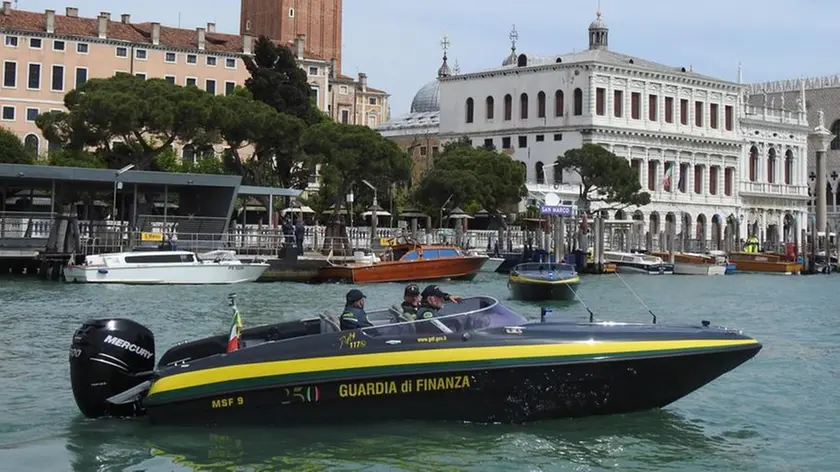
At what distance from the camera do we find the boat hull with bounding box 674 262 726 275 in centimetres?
5384

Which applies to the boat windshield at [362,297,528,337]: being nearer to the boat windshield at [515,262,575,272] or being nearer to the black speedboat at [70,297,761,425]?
the black speedboat at [70,297,761,425]

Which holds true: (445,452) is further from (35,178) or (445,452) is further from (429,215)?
(429,215)

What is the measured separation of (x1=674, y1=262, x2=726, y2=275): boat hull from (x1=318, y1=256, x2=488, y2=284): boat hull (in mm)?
17222

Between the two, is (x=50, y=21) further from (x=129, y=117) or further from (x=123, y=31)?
(x=129, y=117)

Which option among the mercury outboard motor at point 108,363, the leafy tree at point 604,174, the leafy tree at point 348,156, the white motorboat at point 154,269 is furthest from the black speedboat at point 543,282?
the leafy tree at point 604,174

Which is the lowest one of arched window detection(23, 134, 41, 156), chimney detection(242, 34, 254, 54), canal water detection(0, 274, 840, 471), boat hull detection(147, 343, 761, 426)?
canal water detection(0, 274, 840, 471)

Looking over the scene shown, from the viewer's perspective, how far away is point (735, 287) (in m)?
42.1

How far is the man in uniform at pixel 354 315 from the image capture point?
11.2m

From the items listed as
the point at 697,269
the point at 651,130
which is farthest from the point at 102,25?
the point at 697,269

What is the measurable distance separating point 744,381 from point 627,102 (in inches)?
2317

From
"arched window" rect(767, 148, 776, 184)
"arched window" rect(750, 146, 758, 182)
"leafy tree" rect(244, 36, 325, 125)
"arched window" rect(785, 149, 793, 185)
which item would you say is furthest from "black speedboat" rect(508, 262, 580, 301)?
"arched window" rect(785, 149, 793, 185)

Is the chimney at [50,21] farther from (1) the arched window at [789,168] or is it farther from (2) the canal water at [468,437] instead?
(2) the canal water at [468,437]

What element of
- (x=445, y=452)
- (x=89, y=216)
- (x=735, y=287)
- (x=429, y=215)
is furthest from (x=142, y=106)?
(x=445, y=452)

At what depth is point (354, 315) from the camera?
11289 mm
